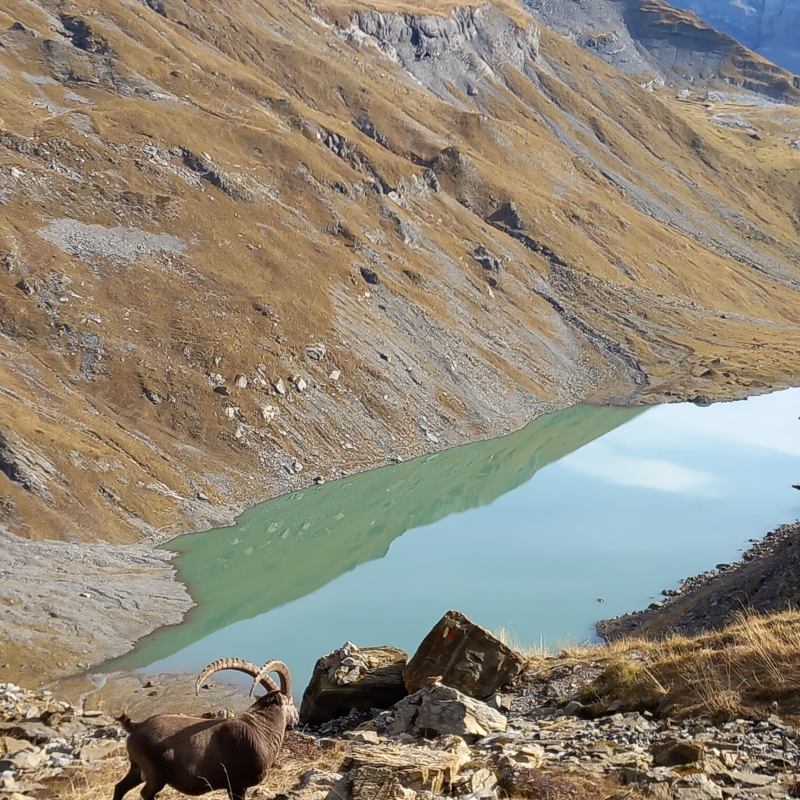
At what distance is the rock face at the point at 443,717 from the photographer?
12469 mm

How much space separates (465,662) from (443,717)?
9.66ft

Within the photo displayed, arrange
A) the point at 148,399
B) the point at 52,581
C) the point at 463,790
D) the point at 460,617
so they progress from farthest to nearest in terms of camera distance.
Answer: the point at 148,399, the point at 52,581, the point at 460,617, the point at 463,790

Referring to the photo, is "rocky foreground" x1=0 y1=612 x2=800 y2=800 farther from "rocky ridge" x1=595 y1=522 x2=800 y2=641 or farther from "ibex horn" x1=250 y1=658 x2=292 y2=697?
"rocky ridge" x1=595 y1=522 x2=800 y2=641

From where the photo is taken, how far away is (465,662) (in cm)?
1562

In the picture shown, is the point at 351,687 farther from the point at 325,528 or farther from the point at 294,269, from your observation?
the point at 294,269

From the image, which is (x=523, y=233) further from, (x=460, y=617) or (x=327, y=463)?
(x=460, y=617)

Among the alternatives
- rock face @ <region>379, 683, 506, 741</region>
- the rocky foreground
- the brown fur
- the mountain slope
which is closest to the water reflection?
the mountain slope

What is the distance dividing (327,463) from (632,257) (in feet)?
231

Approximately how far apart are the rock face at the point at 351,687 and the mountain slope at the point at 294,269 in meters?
32.5

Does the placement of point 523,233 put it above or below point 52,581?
above

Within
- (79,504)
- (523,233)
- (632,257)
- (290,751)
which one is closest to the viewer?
(290,751)

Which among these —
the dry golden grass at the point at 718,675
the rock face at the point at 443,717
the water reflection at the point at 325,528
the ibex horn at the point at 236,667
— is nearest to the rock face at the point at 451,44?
the water reflection at the point at 325,528

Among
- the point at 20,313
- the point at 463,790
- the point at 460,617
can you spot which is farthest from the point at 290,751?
the point at 20,313

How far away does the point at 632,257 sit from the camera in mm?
116688
